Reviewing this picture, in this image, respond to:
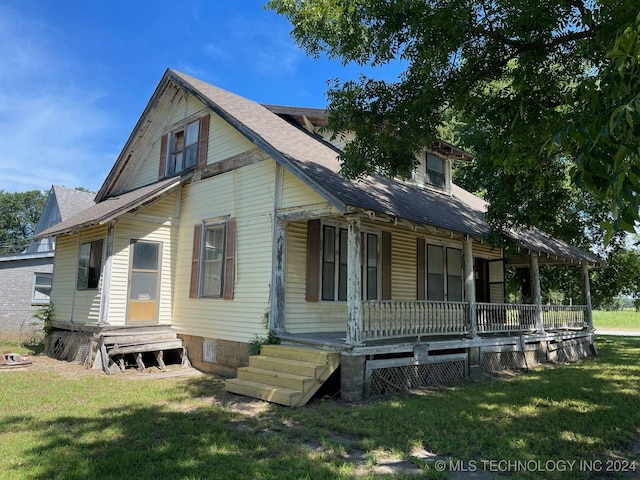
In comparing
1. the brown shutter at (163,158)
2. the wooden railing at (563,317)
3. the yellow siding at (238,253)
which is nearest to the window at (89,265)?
the yellow siding at (238,253)

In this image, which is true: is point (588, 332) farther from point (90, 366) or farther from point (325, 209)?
point (90, 366)

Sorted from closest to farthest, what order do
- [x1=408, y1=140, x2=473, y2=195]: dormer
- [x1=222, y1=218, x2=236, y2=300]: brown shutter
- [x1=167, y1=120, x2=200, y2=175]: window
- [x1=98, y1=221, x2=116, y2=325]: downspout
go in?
[x1=222, y1=218, x2=236, y2=300]: brown shutter < [x1=98, y1=221, x2=116, y2=325]: downspout < [x1=167, y1=120, x2=200, y2=175]: window < [x1=408, y1=140, x2=473, y2=195]: dormer

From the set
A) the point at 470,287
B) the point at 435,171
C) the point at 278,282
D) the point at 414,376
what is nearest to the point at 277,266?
the point at 278,282

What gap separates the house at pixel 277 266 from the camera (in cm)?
873

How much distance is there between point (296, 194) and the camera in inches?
374

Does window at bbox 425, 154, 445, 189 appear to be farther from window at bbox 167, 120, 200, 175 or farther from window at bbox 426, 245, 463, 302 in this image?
window at bbox 167, 120, 200, 175

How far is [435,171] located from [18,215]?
73.9 m

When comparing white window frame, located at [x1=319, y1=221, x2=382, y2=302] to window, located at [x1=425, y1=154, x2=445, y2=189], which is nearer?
white window frame, located at [x1=319, y1=221, x2=382, y2=302]

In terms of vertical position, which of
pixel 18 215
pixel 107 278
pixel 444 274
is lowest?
pixel 107 278

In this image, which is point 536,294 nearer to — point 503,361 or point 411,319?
point 503,361

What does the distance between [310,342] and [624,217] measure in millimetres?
7108

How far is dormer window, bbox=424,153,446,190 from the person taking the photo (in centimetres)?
1448

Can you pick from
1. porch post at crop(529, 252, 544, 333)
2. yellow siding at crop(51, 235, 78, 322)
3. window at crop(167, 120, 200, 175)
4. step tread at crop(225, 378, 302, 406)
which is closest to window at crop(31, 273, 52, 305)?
yellow siding at crop(51, 235, 78, 322)

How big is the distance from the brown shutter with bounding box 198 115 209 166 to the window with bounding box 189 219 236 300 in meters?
1.85
